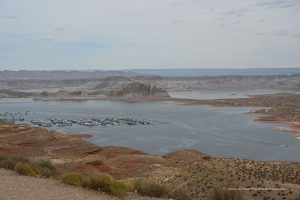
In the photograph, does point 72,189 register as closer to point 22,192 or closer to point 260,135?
point 22,192

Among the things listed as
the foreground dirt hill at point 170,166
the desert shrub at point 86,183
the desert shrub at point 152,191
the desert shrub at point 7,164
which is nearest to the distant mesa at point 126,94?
the foreground dirt hill at point 170,166

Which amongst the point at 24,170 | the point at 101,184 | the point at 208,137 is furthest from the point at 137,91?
the point at 101,184

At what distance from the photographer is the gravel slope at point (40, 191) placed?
12.4 metres

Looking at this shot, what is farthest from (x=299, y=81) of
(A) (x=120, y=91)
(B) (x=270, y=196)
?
(B) (x=270, y=196)

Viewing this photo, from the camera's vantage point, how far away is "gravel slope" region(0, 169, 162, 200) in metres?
12.4

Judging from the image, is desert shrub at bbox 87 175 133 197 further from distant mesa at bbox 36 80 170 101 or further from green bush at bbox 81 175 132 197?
distant mesa at bbox 36 80 170 101

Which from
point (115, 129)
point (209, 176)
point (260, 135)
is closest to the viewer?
point (209, 176)

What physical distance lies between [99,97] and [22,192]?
12617cm

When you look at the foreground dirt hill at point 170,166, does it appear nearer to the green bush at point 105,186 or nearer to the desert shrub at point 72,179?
the green bush at point 105,186

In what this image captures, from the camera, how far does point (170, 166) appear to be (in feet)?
104

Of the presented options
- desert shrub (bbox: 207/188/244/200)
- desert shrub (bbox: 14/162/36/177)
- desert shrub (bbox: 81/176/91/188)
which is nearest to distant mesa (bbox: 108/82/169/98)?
desert shrub (bbox: 14/162/36/177)

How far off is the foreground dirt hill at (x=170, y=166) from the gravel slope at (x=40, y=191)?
5.68 m

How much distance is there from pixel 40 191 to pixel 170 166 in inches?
751

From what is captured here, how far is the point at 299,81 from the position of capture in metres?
191
